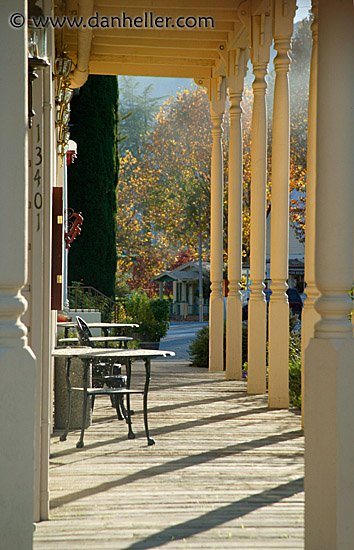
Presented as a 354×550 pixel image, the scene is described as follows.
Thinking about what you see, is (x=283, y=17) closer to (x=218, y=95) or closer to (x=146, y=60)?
(x=218, y=95)

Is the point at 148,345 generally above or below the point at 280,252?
below

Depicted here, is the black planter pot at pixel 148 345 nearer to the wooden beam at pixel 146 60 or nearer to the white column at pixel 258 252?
the wooden beam at pixel 146 60

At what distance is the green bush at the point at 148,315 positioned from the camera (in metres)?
15.3

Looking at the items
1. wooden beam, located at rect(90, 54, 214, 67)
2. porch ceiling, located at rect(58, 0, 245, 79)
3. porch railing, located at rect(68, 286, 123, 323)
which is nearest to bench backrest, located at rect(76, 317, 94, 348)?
porch ceiling, located at rect(58, 0, 245, 79)

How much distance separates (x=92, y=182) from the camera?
696 inches

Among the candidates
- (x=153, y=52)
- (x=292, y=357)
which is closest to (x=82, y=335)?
(x=292, y=357)

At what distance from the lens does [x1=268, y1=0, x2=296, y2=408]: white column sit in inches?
295

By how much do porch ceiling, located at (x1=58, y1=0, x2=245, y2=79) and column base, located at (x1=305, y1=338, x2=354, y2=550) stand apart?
226 inches

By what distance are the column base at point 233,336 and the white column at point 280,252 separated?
2.04 meters

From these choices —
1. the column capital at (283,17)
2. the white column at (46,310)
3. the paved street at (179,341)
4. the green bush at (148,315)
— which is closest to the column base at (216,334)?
the green bush at (148,315)

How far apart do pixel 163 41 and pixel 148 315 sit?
24.6 feet

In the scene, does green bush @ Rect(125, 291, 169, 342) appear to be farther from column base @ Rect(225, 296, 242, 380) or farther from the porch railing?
column base @ Rect(225, 296, 242, 380)

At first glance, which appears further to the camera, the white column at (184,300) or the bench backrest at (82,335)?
the white column at (184,300)

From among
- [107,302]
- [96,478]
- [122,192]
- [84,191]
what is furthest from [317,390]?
[122,192]
